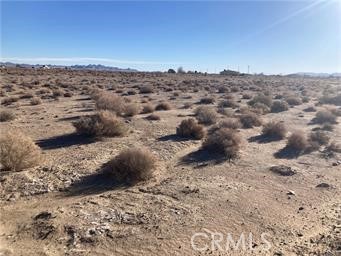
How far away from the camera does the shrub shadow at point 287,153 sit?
1616 centimetres

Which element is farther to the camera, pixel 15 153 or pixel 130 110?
pixel 130 110

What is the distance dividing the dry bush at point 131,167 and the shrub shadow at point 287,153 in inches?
252

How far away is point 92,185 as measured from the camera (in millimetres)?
11398

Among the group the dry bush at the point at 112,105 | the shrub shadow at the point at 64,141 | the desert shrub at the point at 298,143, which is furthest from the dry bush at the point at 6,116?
the desert shrub at the point at 298,143

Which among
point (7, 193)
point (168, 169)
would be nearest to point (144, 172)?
point (168, 169)

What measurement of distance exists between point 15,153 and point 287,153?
10390 millimetres

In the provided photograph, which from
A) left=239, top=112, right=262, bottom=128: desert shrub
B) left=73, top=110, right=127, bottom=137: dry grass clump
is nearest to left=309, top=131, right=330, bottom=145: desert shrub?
left=239, top=112, right=262, bottom=128: desert shrub

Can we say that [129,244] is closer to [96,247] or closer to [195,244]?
[96,247]

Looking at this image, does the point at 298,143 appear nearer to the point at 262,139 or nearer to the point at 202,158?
the point at 262,139

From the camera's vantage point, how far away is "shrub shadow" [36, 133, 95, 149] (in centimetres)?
1547

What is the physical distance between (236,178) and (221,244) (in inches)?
189

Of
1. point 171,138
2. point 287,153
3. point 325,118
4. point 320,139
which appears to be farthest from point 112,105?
point 325,118

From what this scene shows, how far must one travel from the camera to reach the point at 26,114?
23.1 metres

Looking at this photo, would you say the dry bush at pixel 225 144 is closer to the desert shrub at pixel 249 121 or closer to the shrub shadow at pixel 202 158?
the shrub shadow at pixel 202 158
